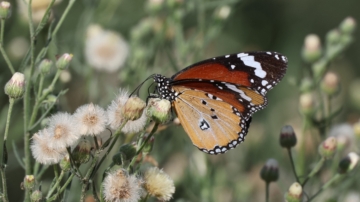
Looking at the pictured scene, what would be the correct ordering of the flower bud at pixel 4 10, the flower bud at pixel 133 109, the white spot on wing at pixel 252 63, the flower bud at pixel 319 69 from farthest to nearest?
1. the flower bud at pixel 319 69
2. the white spot on wing at pixel 252 63
3. the flower bud at pixel 4 10
4. the flower bud at pixel 133 109

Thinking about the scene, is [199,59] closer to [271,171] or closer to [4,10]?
[271,171]

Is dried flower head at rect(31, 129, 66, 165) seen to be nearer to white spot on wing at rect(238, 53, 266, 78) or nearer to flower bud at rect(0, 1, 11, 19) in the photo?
flower bud at rect(0, 1, 11, 19)

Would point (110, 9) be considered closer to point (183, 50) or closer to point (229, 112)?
point (183, 50)

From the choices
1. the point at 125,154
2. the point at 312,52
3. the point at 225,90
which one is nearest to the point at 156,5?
the point at 312,52

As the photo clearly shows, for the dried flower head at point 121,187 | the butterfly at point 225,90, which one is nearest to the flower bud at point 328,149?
the butterfly at point 225,90

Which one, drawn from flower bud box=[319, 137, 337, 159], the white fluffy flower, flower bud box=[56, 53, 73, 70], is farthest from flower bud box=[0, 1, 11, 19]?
flower bud box=[319, 137, 337, 159]

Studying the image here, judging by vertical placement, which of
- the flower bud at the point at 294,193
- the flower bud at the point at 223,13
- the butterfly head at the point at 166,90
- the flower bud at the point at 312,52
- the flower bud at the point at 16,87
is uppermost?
the flower bud at the point at 223,13

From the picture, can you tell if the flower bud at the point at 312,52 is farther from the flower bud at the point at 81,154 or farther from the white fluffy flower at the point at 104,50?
the flower bud at the point at 81,154
